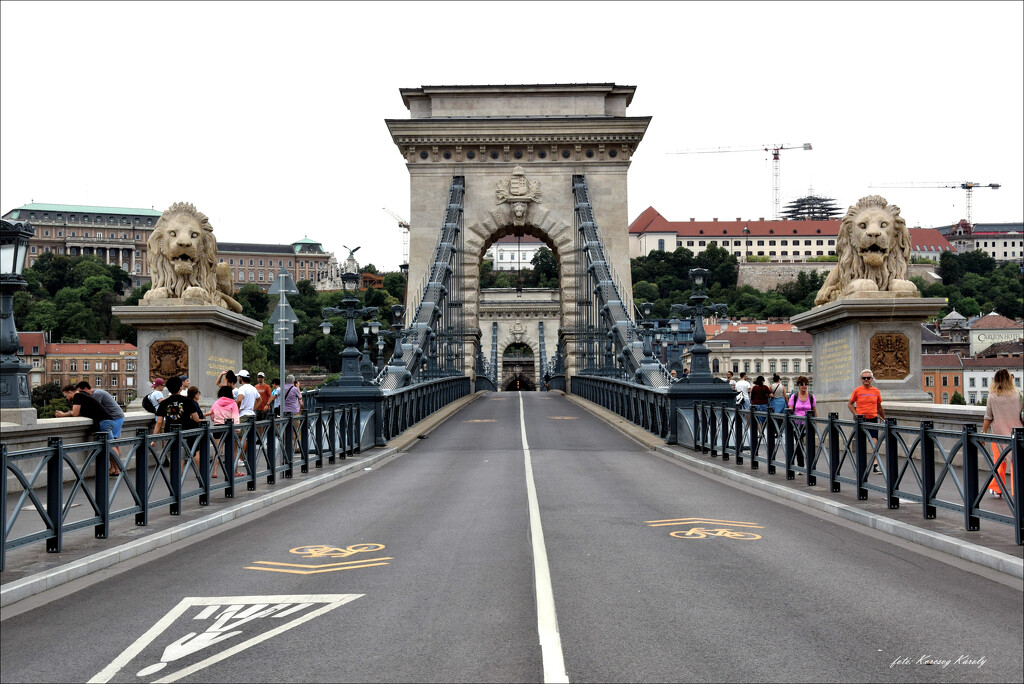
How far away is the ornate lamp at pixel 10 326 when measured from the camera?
1222 centimetres

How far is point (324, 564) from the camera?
29.0ft

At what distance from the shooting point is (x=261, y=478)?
1520 centimetres

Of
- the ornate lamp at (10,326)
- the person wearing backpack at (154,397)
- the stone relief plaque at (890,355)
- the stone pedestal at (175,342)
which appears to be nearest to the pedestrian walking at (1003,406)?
the stone relief plaque at (890,355)

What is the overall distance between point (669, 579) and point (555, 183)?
49.1 m

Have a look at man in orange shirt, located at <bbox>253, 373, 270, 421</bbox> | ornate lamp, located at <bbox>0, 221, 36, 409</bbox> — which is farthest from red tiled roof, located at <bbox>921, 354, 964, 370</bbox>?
ornate lamp, located at <bbox>0, 221, 36, 409</bbox>

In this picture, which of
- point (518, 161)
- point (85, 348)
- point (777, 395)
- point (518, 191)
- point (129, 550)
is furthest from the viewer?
point (85, 348)

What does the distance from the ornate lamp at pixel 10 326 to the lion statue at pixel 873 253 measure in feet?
45.2

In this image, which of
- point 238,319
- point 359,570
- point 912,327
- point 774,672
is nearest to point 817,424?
point 912,327

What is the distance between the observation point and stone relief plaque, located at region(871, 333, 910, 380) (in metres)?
17.9

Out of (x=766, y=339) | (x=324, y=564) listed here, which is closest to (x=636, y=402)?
(x=324, y=564)

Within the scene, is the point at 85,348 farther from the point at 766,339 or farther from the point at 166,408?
the point at 766,339

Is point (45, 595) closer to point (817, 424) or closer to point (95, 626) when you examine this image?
point (95, 626)

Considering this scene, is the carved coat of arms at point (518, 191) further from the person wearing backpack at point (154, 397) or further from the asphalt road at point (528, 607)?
the asphalt road at point (528, 607)

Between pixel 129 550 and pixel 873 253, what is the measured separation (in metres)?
14.5
